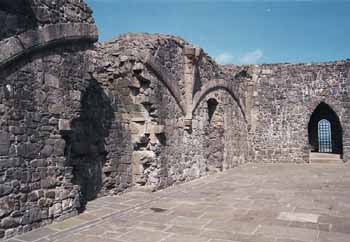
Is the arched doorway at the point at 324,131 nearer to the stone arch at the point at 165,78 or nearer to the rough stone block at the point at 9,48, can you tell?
the stone arch at the point at 165,78

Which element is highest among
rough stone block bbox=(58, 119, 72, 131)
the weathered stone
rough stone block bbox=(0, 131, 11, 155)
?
rough stone block bbox=(58, 119, 72, 131)

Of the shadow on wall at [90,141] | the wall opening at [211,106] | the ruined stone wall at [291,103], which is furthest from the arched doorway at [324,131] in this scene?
the shadow on wall at [90,141]

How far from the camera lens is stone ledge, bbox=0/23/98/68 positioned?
170 inches

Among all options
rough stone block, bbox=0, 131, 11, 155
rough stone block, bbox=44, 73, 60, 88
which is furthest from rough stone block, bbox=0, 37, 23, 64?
rough stone block, bbox=0, 131, 11, 155

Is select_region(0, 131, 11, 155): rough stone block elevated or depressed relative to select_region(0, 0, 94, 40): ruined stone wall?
depressed

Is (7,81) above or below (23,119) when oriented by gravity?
above

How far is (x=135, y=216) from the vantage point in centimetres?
561

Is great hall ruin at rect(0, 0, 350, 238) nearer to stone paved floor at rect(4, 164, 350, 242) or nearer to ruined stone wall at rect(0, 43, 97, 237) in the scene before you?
ruined stone wall at rect(0, 43, 97, 237)

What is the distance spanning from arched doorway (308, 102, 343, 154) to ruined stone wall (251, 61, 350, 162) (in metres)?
3.30

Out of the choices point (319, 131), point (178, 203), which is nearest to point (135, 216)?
point (178, 203)

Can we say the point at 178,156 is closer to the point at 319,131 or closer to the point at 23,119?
the point at 23,119

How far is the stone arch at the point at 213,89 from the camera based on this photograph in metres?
10.4

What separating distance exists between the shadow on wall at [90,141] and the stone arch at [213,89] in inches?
144

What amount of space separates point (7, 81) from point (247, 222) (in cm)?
408
